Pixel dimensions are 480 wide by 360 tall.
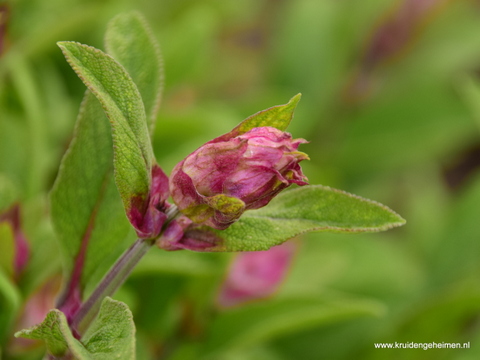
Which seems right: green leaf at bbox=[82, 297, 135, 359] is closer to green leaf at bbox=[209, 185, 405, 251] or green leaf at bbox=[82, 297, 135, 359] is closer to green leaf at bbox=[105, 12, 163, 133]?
green leaf at bbox=[209, 185, 405, 251]

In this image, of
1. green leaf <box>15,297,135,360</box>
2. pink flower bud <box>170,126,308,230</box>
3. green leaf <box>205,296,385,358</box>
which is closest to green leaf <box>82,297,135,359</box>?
green leaf <box>15,297,135,360</box>

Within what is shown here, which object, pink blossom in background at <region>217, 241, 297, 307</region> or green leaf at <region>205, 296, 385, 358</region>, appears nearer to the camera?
green leaf at <region>205, 296, 385, 358</region>

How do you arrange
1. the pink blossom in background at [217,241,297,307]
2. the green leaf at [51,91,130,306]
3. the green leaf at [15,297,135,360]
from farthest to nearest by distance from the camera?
the pink blossom in background at [217,241,297,307] → the green leaf at [51,91,130,306] → the green leaf at [15,297,135,360]

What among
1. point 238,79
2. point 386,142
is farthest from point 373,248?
point 238,79

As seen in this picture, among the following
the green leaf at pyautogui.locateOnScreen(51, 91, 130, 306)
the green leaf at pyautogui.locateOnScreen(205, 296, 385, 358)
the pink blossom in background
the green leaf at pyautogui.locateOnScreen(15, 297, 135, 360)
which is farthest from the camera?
the pink blossom in background

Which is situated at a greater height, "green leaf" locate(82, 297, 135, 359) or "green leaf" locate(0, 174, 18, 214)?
"green leaf" locate(0, 174, 18, 214)

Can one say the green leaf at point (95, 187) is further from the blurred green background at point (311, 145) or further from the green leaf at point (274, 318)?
the green leaf at point (274, 318)

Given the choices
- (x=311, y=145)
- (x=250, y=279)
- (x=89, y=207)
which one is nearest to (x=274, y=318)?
(x=250, y=279)

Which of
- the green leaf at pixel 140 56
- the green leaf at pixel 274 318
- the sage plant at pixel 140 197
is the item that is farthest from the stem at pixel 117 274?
the green leaf at pixel 274 318
